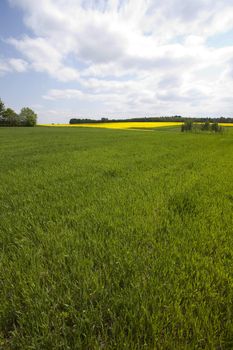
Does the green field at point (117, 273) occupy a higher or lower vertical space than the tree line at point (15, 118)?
lower

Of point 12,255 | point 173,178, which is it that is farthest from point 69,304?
point 173,178

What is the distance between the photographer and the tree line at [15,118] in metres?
91.2

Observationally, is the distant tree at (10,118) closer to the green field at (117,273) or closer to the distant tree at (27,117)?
the distant tree at (27,117)

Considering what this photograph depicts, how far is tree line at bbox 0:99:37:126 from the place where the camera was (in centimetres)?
9119

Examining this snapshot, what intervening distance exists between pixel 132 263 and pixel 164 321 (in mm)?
806

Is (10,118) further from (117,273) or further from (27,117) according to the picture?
(117,273)

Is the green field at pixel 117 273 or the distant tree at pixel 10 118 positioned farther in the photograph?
the distant tree at pixel 10 118

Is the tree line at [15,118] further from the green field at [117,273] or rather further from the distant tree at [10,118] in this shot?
the green field at [117,273]

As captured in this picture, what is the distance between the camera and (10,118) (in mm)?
91812

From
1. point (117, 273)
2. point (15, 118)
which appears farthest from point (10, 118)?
point (117, 273)

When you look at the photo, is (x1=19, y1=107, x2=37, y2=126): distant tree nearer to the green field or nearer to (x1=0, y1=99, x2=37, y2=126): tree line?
(x1=0, y1=99, x2=37, y2=126): tree line

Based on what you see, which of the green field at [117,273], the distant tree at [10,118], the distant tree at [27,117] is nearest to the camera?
the green field at [117,273]

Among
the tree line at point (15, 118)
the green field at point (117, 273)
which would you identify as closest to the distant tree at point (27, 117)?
the tree line at point (15, 118)

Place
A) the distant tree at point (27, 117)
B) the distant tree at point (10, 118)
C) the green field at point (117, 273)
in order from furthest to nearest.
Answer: the distant tree at point (27, 117) → the distant tree at point (10, 118) → the green field at point (117, 273)
